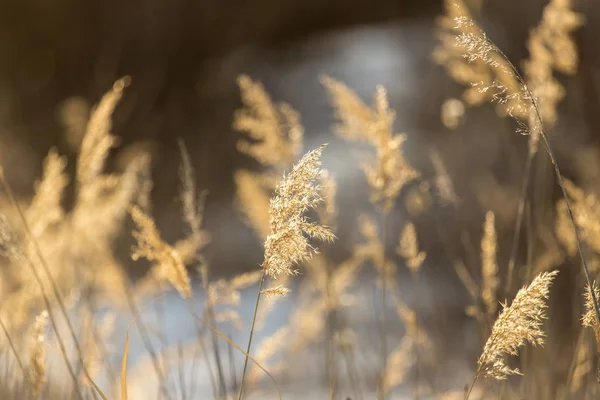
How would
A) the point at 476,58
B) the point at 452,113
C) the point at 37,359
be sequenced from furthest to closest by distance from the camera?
the point at 452,113, the point at 476,58, the point at 37,359

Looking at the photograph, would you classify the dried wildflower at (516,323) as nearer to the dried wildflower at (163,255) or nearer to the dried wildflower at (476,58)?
the dried wildflower at (476,58)

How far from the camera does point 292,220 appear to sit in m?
0.73

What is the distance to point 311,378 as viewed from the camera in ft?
9.59

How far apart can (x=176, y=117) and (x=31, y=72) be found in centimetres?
131

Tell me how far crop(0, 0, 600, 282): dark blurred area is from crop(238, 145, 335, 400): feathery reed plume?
357 cm

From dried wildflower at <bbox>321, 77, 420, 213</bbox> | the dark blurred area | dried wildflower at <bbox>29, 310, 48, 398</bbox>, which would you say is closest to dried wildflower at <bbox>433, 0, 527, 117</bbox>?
dried wildflower at <bbox>321, 77, 420, 213</bbox>

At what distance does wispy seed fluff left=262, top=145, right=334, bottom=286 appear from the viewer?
723 millimetres

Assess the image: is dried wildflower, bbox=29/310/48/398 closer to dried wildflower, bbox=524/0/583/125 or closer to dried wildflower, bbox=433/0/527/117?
dried wildflower, bbox=433/0/527/117

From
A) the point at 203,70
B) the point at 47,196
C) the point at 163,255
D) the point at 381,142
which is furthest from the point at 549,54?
the point at 203,70

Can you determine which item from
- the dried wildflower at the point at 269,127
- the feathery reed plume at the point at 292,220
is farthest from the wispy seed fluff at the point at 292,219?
the dried wildflower at the point at 269,127

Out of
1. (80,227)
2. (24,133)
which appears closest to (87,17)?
(24,133)

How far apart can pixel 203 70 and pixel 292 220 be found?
4.90 metres

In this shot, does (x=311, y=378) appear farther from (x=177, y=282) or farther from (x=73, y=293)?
(x=177, y=282)

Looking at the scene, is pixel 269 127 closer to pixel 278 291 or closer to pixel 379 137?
pixel 379 137
